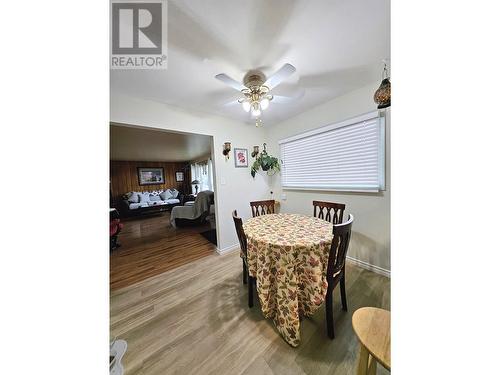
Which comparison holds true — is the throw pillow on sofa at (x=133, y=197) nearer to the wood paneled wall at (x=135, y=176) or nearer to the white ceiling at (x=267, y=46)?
the wood paneled wall at (x=135, y=176)

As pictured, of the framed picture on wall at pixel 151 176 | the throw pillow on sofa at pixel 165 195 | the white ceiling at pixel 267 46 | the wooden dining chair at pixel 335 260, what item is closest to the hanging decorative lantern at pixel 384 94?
the white ceiling at pixel 267 46

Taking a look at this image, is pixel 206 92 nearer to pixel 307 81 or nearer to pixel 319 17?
pixel 307 81

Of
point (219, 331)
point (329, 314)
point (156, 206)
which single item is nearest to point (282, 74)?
point (329, 314)

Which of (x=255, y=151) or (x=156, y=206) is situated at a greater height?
(x=255, y=151)

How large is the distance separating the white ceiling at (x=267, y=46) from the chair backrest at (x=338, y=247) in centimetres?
134

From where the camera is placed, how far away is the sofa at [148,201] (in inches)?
225

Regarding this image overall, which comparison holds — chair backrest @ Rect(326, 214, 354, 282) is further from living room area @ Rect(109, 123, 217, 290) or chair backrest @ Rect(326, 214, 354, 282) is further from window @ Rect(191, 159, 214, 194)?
window @ Rect(191, 159, 214, 194)

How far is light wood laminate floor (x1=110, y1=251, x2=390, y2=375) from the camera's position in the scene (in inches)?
42.4

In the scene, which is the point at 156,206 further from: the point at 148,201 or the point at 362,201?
the point at 362,201

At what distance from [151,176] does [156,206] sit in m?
1.53

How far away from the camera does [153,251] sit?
292 centimetres
